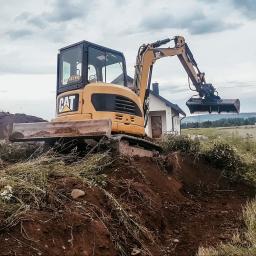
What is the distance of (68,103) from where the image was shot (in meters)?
10.4

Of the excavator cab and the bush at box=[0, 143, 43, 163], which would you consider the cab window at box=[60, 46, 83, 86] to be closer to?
the excavator cab

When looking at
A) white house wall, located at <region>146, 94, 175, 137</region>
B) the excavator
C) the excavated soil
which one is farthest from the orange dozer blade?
white house wall, located at <region>146, 94, 175, 137</region>

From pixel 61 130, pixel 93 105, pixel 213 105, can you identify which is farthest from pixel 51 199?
pixel 213 105

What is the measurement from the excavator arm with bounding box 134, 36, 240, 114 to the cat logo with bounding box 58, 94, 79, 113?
2.38 m

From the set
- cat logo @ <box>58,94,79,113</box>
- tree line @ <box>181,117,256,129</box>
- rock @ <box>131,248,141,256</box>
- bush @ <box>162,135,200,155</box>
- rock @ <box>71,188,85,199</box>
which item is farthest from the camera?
tree line @ <box>181,117,256,129</box>

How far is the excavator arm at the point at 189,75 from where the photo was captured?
12.5 metres

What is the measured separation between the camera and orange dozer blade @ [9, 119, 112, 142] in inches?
362

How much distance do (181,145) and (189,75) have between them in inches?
121

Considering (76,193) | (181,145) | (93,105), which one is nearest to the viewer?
(76,193)

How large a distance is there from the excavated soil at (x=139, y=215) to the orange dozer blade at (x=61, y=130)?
2.70 feet

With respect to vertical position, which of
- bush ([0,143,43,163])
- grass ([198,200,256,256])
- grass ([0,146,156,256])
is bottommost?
grass ([198,200,256,256])

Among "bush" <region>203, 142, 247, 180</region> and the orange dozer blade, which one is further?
"bush" <region>203, 142, 247, 180</region>

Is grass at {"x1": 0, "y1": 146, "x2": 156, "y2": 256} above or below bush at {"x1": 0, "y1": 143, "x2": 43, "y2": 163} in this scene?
below

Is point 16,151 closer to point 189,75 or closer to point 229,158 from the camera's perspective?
point 229,158
